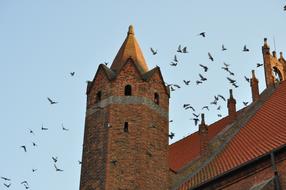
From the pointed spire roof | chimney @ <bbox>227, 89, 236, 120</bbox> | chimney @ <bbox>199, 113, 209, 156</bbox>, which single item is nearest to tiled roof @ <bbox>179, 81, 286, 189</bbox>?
chimney @ <bbox>199, 113, 209, 156</bbox>

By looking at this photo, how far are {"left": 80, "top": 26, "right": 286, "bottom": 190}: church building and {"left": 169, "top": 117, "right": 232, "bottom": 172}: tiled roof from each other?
193cm

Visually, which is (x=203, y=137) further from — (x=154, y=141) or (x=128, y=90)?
(x=128, y=90)

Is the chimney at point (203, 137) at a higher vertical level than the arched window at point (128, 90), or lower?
lower

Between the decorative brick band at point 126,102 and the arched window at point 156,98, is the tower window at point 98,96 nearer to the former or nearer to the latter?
the decorative brick band at point 126,102

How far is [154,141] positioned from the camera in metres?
20.1

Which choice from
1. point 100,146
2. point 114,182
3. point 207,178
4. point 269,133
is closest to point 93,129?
point 100,146

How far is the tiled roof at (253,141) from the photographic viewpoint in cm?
1795

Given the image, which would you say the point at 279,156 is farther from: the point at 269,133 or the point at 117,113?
the point at 117,113

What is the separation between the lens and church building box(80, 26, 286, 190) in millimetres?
17484

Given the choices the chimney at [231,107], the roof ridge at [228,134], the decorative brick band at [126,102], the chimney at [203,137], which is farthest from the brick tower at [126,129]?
the chimney at [231,107]

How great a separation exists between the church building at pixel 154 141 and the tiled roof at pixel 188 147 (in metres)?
1.93

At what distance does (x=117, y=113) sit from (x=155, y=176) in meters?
2.62

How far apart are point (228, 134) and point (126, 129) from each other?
3.93 meters

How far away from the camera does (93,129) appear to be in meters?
20.5
